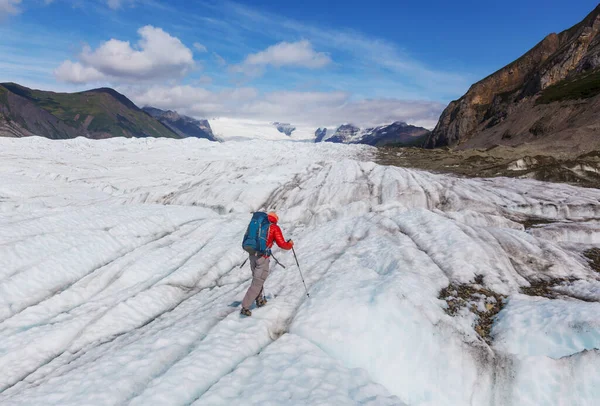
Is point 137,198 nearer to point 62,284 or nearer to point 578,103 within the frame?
point 62,284

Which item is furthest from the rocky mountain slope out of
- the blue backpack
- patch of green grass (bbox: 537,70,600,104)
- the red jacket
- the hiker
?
→ the blue backpack

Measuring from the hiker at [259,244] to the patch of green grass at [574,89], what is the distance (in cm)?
12301

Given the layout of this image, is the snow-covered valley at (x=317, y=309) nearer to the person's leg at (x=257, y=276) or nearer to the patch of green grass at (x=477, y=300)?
the patch of green grass at (x=477, y=300)

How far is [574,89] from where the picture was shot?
4218 inches

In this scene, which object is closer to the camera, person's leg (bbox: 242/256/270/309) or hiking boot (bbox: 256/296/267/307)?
person's leg (bbox: 242/256/270/309)

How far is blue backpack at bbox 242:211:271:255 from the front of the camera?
37.2 feet

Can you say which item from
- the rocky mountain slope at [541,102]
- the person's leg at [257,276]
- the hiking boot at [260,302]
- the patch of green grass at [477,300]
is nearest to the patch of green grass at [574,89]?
the rocky mountain slope at [541,102]

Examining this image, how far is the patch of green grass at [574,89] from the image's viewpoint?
10056 cm

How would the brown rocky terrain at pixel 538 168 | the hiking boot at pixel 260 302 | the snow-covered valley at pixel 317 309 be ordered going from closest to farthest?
1. the snow-covered valley at pixel 317 309
2. the hiking boot at pixel 260 302
3. the brown rocky terrain at pixel 538 168

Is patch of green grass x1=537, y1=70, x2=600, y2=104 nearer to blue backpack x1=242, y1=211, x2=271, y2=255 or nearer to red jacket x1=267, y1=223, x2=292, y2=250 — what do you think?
red jacket x1=267, y1=223, x2=292, y2=250

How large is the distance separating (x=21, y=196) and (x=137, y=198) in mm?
16703

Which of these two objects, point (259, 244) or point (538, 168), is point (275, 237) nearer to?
point (259, 244)

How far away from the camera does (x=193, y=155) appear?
9031cm

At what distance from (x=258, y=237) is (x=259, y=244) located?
9.2 inches
